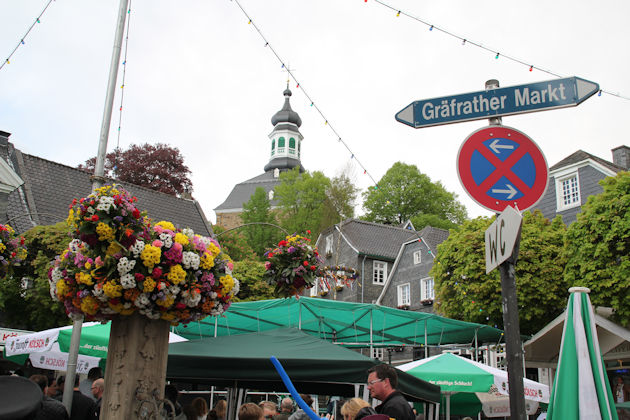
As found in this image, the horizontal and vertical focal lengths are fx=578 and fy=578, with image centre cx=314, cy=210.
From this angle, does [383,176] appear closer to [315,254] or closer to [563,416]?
[315,254]

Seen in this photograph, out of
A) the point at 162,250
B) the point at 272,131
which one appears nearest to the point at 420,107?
the point at 162,250

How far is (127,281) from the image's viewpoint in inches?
169

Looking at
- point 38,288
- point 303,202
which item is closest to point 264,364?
point 38,288

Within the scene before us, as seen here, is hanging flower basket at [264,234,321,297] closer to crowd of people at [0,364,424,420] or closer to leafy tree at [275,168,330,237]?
crowd of people at [0,364,424,420]

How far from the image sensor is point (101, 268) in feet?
14.5

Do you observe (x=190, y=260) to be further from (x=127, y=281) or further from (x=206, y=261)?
(x=127, y=281)

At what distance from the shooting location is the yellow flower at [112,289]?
4305 mm

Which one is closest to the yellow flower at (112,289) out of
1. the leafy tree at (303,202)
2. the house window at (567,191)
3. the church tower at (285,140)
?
the house window at (567,191)

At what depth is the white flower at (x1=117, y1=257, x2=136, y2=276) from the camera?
433 cm

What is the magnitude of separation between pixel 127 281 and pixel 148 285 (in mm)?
154

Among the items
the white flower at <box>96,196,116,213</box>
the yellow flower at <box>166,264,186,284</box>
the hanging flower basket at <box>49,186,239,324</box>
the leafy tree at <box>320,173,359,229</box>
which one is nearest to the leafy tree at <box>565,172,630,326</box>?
the hanging flower basket at <box>49,186,239,324</box>

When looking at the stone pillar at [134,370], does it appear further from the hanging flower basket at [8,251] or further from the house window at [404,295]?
the house window at [404,295]

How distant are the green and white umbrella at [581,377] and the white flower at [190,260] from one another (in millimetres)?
2850

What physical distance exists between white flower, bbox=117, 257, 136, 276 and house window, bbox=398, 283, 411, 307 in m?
29.0
